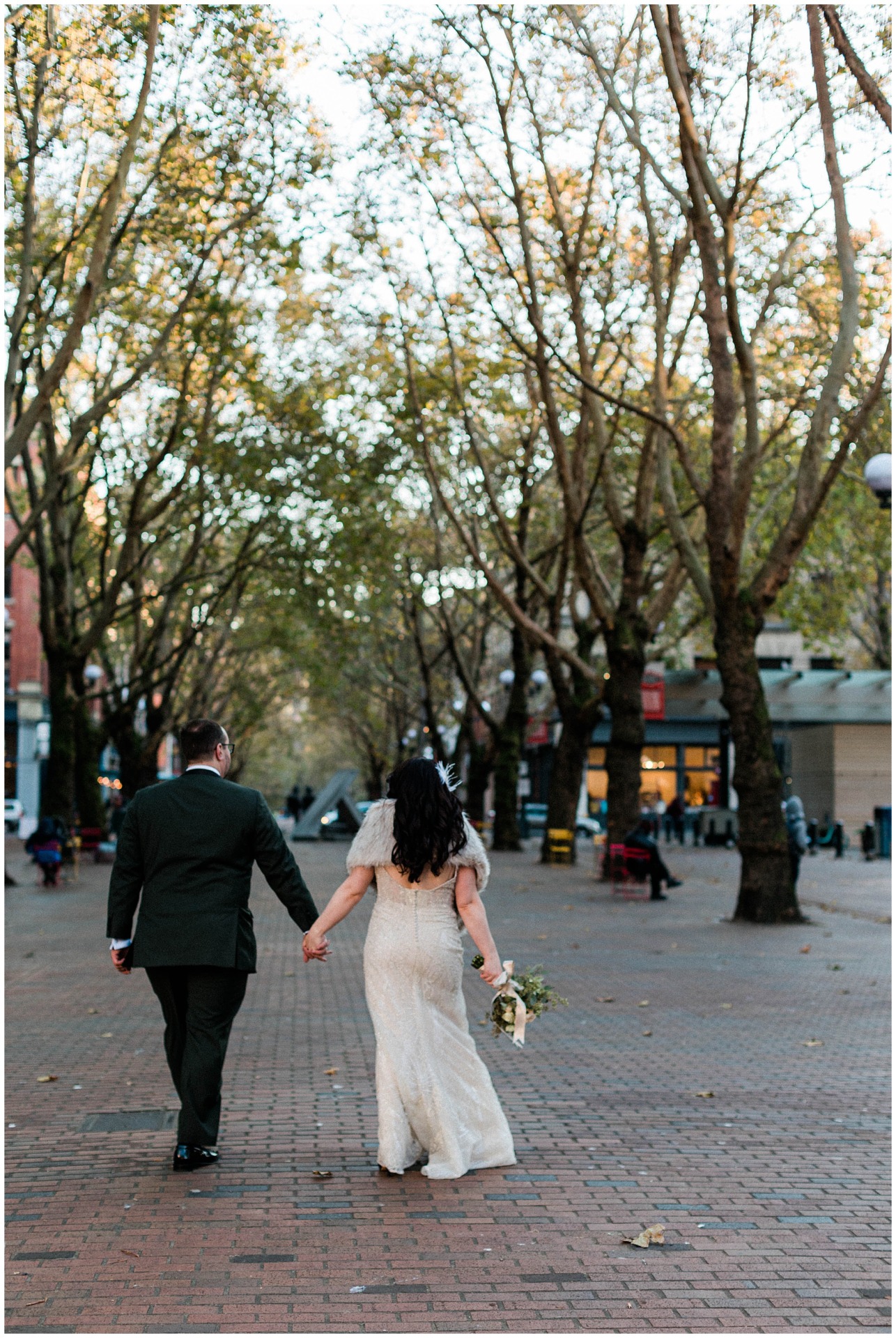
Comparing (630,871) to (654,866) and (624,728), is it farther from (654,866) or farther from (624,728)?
(624,728)

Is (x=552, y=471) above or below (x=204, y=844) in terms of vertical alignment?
above

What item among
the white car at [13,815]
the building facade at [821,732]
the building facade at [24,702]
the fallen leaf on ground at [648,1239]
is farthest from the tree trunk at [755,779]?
the building facade at [24,702]

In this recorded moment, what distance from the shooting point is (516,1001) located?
6.28m

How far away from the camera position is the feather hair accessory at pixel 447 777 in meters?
6.28

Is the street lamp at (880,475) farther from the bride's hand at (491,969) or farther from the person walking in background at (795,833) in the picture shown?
the bride's hand at (491,969)

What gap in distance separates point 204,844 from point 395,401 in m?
21.7

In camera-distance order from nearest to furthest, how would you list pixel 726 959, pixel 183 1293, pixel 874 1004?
pixel 183 1293
pixel 874 1004
pixel 726 959

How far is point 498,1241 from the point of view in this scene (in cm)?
525

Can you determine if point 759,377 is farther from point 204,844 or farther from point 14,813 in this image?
point 14,813

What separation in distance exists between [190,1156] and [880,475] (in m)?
9.51

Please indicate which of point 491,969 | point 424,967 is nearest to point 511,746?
point 491,969

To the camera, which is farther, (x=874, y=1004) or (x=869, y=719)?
(x=869, y=719)

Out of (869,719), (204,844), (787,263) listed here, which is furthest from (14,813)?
(204,844)

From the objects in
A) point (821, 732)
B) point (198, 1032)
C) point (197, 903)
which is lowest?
point (198, 1032)
